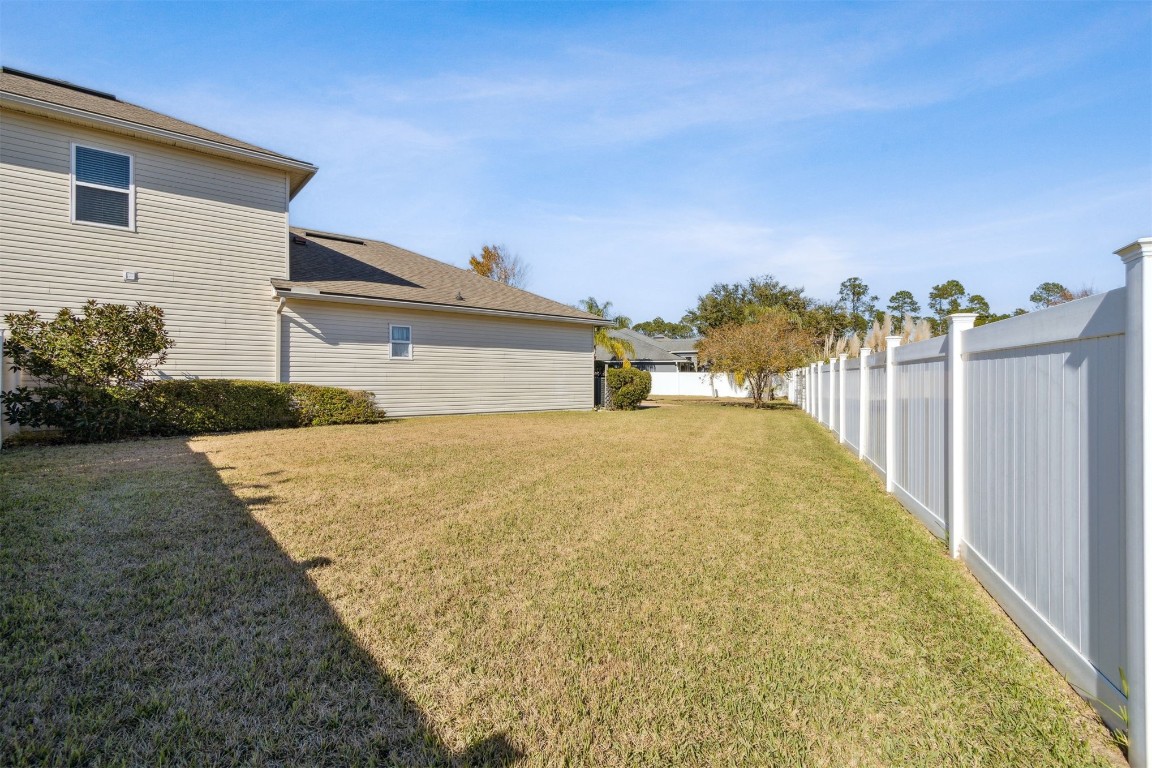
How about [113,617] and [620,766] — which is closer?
[620,766]

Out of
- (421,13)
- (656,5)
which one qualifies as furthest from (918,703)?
(421,13)

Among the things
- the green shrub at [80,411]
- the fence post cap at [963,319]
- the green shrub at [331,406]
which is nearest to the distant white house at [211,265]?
the green shrub at [80,411]

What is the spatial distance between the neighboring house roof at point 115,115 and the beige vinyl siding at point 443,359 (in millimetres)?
3080

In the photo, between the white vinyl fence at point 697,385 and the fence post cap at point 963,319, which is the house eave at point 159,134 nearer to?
the fence post cap at point 963,319

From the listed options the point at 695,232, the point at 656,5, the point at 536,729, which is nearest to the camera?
the point at 536,729

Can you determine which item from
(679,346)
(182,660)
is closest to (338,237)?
(182,660)

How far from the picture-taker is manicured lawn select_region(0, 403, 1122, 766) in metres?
1.84

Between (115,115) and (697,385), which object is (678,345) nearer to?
(697,385)

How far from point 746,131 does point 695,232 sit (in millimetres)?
8835

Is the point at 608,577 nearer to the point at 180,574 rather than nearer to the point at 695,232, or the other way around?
the point at 180,574

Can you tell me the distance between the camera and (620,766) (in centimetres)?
173

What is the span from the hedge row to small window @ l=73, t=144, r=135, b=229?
3490 mm

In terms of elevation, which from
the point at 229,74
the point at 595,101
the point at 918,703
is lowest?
the point at 918,703


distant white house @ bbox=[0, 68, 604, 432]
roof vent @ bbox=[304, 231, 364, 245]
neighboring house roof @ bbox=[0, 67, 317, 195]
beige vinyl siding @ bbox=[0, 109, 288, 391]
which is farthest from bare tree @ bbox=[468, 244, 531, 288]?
beige vinyl siding @ bbox=[0, 109, 288, 391]
